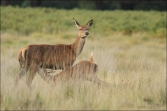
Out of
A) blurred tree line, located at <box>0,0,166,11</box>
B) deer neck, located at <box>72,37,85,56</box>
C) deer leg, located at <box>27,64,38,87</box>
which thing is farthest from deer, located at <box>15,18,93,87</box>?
blurred tree line, located at <box>0,0,166,11</box>

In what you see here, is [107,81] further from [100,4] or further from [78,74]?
[100,4]

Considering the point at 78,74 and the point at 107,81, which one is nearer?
the point at 78,74

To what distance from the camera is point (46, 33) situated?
25.9 m

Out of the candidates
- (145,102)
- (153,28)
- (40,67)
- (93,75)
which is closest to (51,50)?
(40,67)

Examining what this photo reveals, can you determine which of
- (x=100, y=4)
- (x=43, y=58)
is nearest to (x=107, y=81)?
(x=43, y=58)

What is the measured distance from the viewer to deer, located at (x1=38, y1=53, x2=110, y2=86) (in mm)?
9020

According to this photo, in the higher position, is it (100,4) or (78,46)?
(100,4)

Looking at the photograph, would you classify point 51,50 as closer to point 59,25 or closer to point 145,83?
point 145,83

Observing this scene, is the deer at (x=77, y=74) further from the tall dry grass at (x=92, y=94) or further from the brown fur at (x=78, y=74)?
the tall dry grass at (x=92, y=94)

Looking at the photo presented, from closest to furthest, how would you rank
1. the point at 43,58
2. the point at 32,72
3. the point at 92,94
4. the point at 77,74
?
1. the point at 92,94
2. the point at 77,74
3. the point at 32,72
4. the point at 43,58

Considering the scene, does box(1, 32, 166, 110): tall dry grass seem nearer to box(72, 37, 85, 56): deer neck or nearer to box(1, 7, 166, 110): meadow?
box(1, 7, 166, 110): meadow

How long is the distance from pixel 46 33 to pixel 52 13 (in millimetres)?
9247

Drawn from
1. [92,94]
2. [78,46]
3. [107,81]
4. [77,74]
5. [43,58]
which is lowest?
[92,94]

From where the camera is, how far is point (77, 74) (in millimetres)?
9219
